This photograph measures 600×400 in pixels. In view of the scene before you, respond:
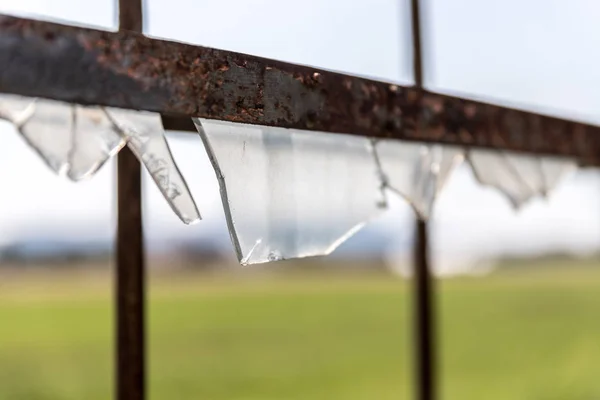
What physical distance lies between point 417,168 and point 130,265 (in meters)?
0.31

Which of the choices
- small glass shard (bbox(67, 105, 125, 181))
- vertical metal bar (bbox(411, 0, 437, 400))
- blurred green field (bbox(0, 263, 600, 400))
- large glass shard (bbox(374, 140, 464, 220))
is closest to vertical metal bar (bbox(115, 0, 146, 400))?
small glass shard (bbox(67, 105, 125, 181))

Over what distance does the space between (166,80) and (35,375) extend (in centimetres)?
917

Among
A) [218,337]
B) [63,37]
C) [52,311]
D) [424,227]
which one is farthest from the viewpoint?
[52,311]

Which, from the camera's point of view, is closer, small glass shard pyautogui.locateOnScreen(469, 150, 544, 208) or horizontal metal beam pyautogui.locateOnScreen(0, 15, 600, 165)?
horizontal metal beam pyautogui.locateOnScreen(0, 15, 600, 165)

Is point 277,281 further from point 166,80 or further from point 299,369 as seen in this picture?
point 166,80

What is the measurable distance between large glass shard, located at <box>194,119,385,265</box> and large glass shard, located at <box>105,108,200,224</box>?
0.10 ft

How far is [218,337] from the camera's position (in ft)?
30.4

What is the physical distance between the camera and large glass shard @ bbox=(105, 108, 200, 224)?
19.7 inches

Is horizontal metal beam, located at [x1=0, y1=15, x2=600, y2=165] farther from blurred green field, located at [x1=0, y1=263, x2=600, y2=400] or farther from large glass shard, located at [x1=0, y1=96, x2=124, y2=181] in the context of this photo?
blurred green field, located at [x1=0, y1=263, x2=600, y2=400]

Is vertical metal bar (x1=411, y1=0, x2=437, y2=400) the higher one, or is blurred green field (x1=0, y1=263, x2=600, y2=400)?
vertical metal bar (x1=411, y1=0, x2=437, y2=400)

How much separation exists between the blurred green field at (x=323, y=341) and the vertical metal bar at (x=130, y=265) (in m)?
6.07

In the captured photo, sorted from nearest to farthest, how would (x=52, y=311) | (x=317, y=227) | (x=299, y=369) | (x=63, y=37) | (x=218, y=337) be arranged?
(x=63, y=37) < (x=317, y=227) < (x=299, y=369) < (x=218, y=337) < (x=52, y=311)

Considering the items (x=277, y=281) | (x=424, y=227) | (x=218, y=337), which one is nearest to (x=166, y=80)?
(x=424, y=227)

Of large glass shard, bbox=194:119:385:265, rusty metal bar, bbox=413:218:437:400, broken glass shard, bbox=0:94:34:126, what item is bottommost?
rusty metal bar, bbox=413:218:437:400
